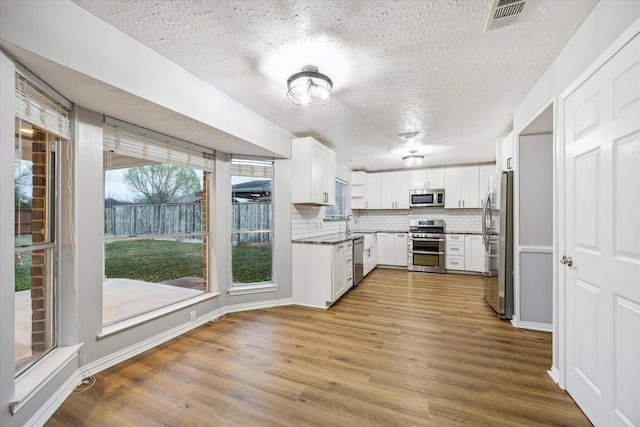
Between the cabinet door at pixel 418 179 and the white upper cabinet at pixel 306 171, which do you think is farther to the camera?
the cabinet door at pixel 418 179

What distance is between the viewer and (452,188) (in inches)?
243

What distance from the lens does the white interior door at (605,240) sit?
4.27 feet

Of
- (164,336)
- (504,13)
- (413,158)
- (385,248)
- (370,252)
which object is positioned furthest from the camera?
(385,248)

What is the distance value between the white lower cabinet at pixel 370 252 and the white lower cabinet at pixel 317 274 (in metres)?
1.80

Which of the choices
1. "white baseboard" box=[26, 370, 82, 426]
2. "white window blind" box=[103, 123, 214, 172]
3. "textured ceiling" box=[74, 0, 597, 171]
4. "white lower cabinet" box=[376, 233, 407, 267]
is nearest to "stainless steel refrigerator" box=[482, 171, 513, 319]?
"textured ceiling" box=[74, 0, 597, 171]

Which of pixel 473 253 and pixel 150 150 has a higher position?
pixel 150 150

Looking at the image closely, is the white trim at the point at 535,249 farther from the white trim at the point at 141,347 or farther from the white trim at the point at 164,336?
the white trim at the point at 141,347

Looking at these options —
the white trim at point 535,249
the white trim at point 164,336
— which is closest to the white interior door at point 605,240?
the white trim at point 535,249

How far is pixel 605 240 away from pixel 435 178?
5.06 m

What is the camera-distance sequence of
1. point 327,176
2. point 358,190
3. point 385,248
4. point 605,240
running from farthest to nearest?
point 358,190 < point 385,248 < point 327,176 < point 605,240

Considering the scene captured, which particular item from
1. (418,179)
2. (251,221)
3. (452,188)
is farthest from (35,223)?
(452,188)

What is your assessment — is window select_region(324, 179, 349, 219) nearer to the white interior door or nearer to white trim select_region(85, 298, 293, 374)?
white trim select_region(85, 298, 293, 374)

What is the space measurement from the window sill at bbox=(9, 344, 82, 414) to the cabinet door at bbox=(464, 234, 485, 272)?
20.7 feet

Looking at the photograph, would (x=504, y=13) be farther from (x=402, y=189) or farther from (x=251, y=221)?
(x=402, y=189)
